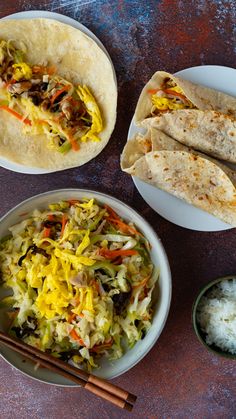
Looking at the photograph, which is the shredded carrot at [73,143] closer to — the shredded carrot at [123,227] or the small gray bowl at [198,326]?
the shredded carrot at [123,227]

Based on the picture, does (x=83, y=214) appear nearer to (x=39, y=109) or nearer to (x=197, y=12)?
(x=39, y=109)

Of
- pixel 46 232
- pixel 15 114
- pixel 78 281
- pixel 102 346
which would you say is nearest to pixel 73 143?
pixel 15 114

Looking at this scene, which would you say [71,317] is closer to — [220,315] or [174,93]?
[220,315]

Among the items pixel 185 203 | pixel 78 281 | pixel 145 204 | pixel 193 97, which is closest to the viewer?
pixel 78 281

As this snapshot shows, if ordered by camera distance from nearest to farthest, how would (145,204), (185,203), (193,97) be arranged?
(193,97), (185,203), (145,204)

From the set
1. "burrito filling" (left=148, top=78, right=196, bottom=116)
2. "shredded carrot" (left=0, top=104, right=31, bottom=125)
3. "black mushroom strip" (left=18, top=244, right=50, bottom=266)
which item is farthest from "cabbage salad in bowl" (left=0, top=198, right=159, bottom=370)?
"burrito filling" (left=148, top=78, right=196, bottom=116)

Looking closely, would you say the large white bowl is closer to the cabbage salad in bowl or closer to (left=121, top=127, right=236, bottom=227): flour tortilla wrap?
the cabbage salad in bowl
